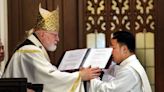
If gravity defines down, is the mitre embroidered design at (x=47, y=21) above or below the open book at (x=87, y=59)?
above

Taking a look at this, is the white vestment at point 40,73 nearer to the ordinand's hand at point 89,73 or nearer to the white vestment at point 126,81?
the ordinand's hand at point 89,73

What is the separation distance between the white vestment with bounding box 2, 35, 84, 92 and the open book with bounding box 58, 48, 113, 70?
0.29 ft

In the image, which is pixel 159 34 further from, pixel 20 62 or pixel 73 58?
pixel 20 62

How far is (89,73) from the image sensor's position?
362 cm

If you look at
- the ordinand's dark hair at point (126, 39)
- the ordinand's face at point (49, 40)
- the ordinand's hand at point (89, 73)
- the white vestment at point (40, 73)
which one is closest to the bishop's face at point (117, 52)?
the ordinand's dark hair at point (126, 39)

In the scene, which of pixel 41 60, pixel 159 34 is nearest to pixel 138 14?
pixel 159 34

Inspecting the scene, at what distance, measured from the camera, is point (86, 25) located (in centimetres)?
486

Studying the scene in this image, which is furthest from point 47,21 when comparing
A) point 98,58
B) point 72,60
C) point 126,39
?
point 126,39

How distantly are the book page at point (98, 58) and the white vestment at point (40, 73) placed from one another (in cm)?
14

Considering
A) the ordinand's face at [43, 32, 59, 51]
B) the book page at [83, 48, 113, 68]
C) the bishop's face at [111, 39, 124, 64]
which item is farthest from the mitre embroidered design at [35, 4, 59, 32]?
the bishop's face at [111, 39, 124, 64]

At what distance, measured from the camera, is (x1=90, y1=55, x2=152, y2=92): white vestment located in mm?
3760

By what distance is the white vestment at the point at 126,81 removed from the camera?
376 centimetres

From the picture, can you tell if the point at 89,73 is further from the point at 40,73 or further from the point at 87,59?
the point at 40,73

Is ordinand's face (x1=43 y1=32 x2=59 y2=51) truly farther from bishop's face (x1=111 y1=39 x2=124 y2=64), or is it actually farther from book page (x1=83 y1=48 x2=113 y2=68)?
bishop's face (x1=111 y1=39 x2=124 y2=64)
